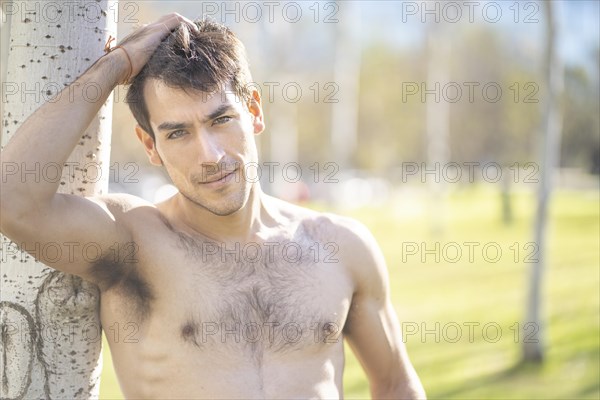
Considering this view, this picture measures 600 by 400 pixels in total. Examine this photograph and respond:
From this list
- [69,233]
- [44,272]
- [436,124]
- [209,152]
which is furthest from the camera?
[436,124]

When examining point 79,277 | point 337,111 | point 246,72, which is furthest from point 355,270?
point 337,111

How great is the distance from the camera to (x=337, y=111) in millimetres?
24297

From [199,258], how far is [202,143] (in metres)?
0.37

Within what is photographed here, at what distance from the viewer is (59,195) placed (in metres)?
1.97

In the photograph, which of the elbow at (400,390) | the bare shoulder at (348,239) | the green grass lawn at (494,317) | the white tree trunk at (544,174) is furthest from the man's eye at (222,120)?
the white tree trunk at (544,174)

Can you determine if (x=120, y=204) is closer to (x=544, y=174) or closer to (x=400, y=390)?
(x=400, y=390)

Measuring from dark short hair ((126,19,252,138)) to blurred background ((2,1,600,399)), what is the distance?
0.39 metres

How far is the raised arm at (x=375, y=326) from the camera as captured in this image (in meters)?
2.51

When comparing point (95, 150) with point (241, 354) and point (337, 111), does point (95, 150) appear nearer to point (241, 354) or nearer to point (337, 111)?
point (241, 354)

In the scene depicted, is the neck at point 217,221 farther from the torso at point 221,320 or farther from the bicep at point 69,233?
the bicep at point 69,233

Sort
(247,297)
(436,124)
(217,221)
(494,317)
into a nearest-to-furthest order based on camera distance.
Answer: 1. (247,297)
2. (217,221)
3. (494,317)
4. (436,124)

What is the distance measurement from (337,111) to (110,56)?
22.4 meters

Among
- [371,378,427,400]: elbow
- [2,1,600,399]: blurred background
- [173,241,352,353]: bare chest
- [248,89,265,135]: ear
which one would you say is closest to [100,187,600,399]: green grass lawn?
[2,1,600,399]: blurred background

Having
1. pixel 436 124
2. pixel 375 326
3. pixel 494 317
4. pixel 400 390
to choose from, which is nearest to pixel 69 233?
pixel 375 326
